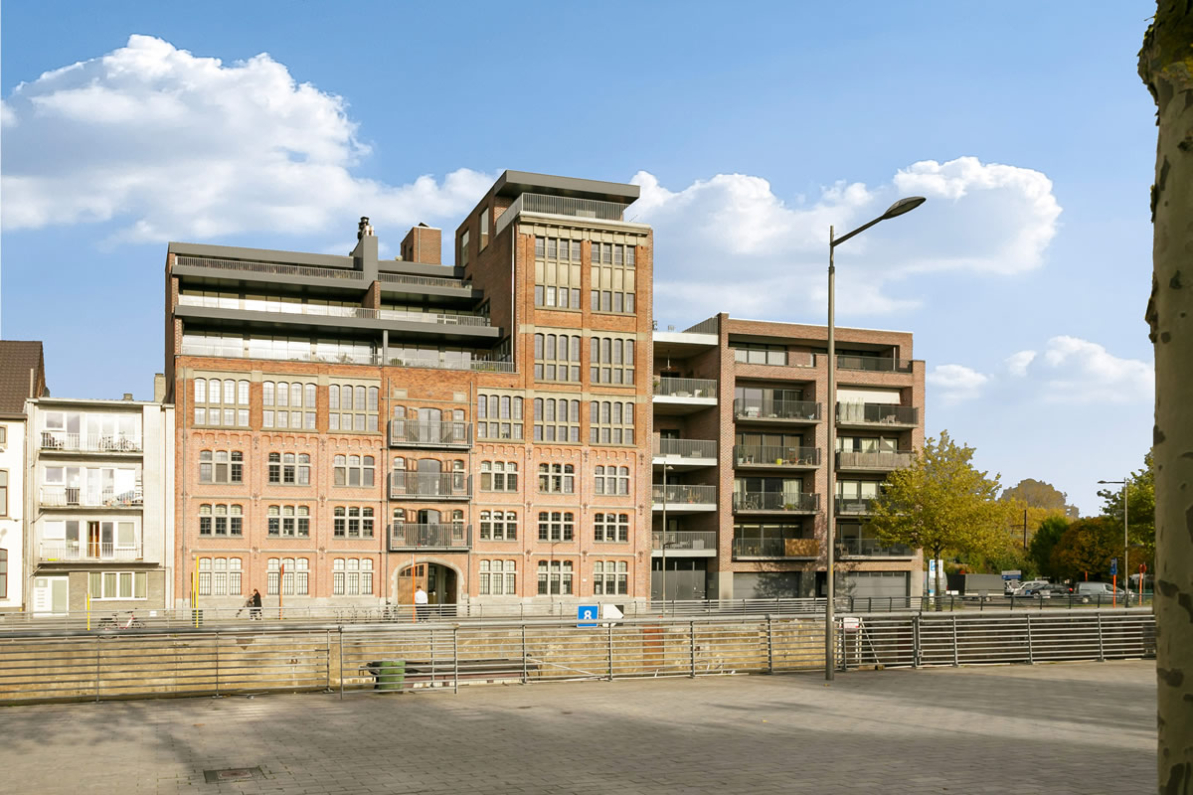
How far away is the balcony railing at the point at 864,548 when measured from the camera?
6862 centimetres

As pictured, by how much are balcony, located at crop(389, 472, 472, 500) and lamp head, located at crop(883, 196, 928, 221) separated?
143ft

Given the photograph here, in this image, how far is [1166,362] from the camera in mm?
3121

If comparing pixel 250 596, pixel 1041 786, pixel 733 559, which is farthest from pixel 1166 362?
pixel 733 559

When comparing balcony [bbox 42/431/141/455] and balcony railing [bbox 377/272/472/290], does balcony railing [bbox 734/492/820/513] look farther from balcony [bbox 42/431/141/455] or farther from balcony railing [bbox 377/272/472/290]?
balcony [bbox 42/431/141/455]

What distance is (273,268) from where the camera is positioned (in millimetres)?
67500

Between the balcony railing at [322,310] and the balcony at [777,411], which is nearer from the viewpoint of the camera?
the balcony railing at [322,310]

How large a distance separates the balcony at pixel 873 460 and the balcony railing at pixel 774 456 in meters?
2.20

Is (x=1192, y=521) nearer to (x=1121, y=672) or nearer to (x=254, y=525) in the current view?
(x=1121, y=672)

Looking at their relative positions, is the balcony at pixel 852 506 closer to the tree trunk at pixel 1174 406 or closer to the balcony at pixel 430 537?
the balcony at pixel 430 537

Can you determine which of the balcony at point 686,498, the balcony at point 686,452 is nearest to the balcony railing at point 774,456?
the balcony at point 686,452

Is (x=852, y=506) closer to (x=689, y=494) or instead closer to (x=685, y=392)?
(x=689, y=494)

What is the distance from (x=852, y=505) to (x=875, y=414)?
5.98 m

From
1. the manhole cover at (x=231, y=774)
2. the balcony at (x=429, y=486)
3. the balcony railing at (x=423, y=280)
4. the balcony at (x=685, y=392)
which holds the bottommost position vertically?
the manhole cover at (x=231, y=774)

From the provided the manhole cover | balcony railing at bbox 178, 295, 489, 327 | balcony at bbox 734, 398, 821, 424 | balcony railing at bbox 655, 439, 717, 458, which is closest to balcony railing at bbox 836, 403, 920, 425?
balcony at bbox 734, 398, 821, 424
